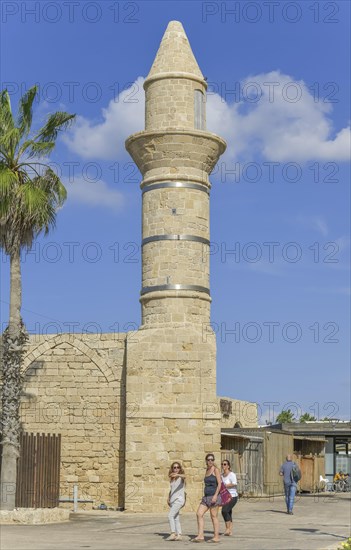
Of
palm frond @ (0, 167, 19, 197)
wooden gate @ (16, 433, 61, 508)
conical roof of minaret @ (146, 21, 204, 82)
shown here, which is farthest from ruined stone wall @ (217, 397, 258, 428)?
palm frond @ (0, 167, 19, 197)

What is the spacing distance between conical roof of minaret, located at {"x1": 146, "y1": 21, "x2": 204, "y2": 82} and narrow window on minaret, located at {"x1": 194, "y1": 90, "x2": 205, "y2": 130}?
1.65 ft

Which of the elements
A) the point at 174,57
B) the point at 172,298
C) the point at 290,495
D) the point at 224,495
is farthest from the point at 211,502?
the point at 174,57

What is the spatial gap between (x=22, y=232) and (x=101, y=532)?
7.25 metres

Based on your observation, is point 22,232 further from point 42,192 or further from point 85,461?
point 85,461

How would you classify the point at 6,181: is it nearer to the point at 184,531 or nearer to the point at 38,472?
the point at 38,472

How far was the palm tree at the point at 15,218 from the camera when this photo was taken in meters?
19.4

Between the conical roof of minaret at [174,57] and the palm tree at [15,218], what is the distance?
4.87 m

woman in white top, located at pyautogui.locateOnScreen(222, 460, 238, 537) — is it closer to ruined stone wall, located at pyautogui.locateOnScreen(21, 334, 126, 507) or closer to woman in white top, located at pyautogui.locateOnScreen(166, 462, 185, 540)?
woman in white top, located at pyautogui.locateOnScreen(166, 462, 185, 540)

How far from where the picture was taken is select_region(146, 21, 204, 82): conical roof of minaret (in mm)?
24047

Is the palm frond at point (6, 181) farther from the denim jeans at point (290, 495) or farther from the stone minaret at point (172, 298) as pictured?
the denim jeans at point (290, 495)

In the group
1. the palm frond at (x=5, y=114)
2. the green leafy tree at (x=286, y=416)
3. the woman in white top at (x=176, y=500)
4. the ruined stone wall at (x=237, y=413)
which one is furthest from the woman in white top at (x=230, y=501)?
the green leafy tree at (x=286, y=416)

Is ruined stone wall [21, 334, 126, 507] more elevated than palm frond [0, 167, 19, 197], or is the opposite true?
palm frond [0, 167, 19, 197]

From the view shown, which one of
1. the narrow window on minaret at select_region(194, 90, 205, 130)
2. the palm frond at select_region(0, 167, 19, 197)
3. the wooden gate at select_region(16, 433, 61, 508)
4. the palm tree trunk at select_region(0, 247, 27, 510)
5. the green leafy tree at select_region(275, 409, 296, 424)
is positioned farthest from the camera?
the green leafy tree at select_region(275, 409, 296, 424)

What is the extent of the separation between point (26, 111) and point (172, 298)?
6305 mm
